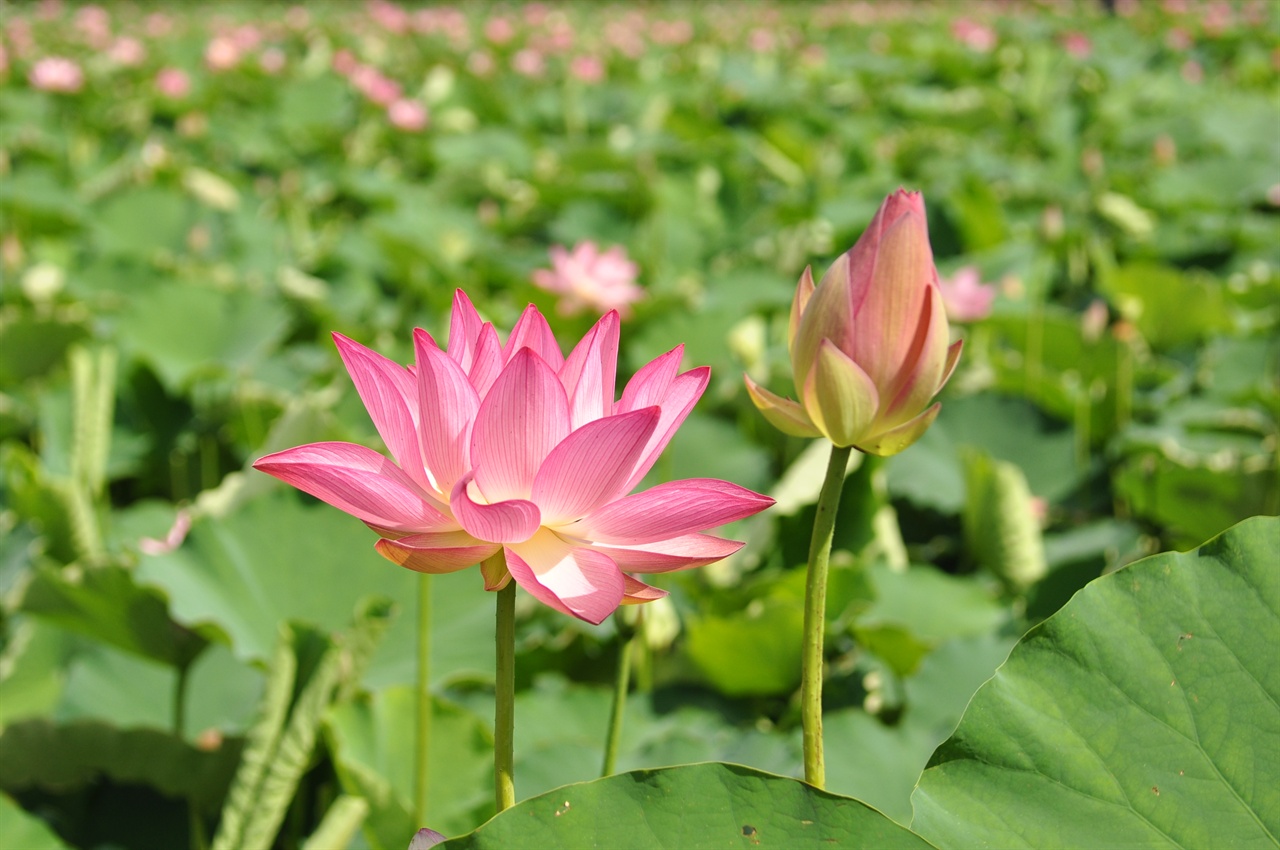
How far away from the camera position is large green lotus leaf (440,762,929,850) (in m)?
0.43

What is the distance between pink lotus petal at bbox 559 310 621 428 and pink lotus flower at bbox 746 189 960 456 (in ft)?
0.20

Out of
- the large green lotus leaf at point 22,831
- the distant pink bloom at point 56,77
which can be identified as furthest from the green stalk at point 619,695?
the distant pink bloom at point 56,77

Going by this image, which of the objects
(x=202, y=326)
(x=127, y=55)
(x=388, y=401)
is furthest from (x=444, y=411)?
(x=127, y=55)

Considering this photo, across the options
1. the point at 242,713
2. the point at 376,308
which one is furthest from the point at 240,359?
the point at 242,713

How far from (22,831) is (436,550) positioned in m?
0.53

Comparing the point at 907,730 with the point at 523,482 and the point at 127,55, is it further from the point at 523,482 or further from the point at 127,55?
the point at 127,55

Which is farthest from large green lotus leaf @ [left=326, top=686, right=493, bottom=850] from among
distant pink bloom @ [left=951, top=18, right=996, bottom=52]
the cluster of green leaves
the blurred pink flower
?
distant pink bloom @ [left=951, top=18, right=996, bottom=52]

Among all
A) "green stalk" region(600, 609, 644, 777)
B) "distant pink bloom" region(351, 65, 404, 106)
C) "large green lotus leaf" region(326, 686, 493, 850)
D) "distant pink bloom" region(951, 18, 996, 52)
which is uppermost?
"green stalk" region(600, 609, 644, 777)

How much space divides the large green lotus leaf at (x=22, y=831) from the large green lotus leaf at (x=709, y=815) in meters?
0.52

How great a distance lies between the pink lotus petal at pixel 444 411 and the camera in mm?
442

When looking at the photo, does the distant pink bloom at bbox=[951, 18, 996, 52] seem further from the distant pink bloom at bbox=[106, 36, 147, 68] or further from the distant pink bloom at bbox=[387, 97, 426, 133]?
the distant pink bloom at bbox=[106, 36, 147, 68]

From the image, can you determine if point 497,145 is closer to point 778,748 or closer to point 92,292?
point 92,292

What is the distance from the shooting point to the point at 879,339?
0.46 metres

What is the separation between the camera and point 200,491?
1.67m
